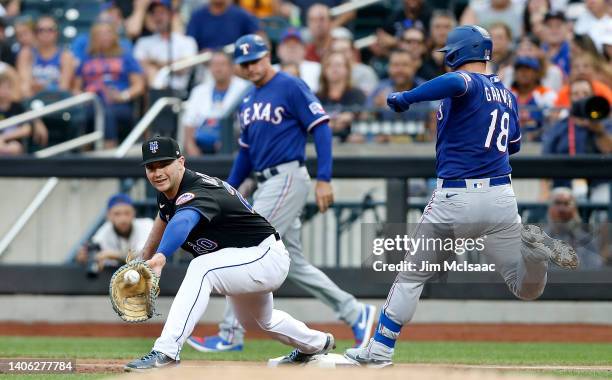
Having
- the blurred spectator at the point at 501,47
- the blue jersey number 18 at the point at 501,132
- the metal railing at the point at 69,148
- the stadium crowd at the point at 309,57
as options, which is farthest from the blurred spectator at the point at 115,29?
the blue jersey number 18 at the point at 501,132

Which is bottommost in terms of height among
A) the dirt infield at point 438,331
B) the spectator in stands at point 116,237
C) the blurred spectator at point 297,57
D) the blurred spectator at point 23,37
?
the dirt infield at point 438,331

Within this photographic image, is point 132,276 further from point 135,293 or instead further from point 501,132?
point 501,132

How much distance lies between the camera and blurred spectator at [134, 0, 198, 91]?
46.4 feet

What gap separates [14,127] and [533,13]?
619 centimetres

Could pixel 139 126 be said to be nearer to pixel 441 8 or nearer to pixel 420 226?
pixel 441 8

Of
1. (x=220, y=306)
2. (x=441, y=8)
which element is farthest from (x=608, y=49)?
(x=220, y=306)

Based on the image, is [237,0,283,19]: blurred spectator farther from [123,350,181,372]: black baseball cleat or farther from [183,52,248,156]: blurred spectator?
[123,350,181,372]: black baseball cleat

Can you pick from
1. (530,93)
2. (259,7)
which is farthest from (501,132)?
(259,7)

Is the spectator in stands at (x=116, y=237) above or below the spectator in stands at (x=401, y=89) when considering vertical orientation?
below

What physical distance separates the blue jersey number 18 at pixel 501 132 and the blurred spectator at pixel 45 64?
27.3 feet

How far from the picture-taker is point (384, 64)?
1405 cm

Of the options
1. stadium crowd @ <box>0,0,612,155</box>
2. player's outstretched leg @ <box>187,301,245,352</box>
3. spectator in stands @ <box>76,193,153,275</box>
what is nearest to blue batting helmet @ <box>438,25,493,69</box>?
player's outstretched leg @ <box>187,301,245,352</box>

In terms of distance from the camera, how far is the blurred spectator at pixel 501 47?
12.7m

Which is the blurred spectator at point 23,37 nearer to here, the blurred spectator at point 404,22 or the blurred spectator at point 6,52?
the blurred spectator at point 6,52
